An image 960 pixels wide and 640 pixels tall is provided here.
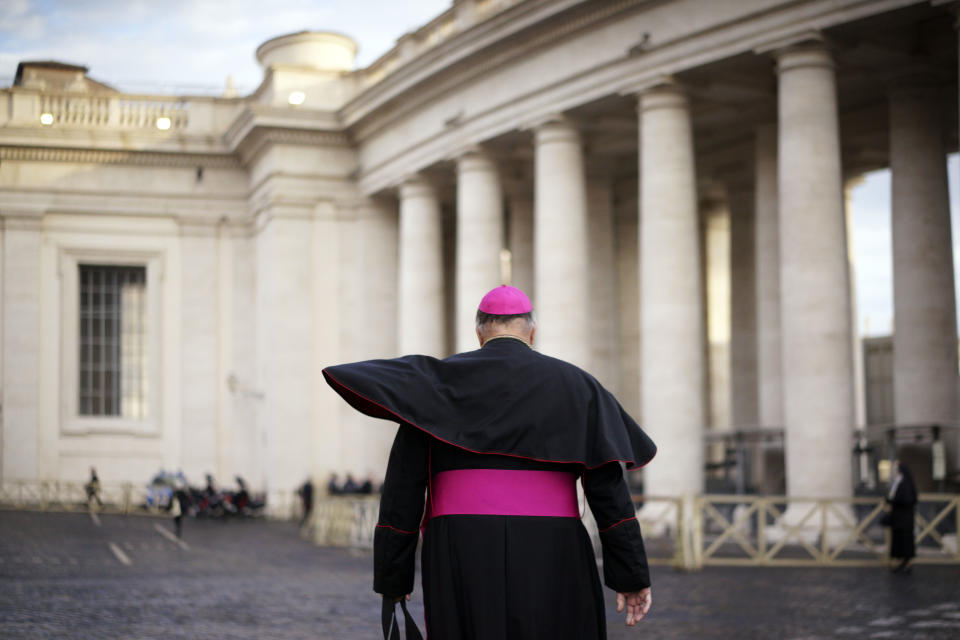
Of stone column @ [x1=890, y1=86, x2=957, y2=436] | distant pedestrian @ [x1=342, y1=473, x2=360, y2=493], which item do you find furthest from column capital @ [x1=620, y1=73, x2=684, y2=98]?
distant pedestrian @ [x1=342, y1=473, x2=360, y2=493]

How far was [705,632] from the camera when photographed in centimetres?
1320

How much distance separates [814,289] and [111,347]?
2801 centimetres

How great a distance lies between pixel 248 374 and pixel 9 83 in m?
12.8

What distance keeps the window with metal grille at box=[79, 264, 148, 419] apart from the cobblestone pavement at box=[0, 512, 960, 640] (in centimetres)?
1888

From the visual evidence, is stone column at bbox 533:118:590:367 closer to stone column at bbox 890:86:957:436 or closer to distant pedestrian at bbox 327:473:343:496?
stone column at bbox 890:86:957:436

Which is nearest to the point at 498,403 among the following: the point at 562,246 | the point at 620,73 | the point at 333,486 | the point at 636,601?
the point at 636,601

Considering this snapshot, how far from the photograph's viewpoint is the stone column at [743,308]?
3728 cm

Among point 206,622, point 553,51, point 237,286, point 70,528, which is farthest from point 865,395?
point 206,622

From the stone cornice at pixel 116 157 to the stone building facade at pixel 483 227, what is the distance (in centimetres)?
9

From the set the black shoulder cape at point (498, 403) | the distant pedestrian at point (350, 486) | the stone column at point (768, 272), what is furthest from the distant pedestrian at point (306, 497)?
the black shoulder cape at point (498, 403)

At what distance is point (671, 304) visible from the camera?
26641 mm

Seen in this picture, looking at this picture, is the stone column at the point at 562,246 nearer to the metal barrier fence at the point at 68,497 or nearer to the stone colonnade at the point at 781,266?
the stone colonnade at the point at 781,266

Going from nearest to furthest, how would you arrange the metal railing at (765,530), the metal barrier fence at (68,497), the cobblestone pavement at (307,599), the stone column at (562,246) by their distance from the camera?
the cobblestone pavement at (307,599) < the metal railing at (765,530) < the stone column at (562,246) < the metal barrier fence at (68,497)

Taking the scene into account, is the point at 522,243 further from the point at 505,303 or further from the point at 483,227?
the point at 505,303
